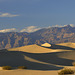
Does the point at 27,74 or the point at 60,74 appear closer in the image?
the point at 60,74

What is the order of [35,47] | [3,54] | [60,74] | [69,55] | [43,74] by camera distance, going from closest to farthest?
[60,74] → [43,74] → [3,54] → [69,55] → [35,47]

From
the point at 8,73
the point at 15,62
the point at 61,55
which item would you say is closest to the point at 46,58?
the point at 61,55

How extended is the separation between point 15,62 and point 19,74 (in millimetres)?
32418

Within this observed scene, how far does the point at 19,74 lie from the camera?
2214 cm

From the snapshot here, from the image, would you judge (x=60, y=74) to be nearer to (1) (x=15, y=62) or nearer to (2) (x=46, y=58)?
(1) (x=15, y=62)

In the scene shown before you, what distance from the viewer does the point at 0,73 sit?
22.9 m

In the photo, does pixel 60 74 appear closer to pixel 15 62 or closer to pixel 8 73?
pixel 8 73

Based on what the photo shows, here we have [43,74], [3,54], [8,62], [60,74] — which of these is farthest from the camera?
[3,54]

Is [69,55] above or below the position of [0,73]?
below

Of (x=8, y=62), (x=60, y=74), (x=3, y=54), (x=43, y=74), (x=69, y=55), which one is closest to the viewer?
(x=60, y=74)

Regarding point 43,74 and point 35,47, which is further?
point 35,47

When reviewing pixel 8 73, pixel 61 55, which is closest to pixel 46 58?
pixel 61 55

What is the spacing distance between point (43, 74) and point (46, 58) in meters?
48.6

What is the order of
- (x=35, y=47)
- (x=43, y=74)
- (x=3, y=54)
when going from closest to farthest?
(x=43, y=74) → (x=3, y=54) → (x=35, y=47)
